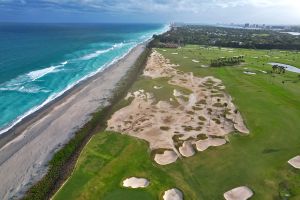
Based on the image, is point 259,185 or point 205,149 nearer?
point 259,185

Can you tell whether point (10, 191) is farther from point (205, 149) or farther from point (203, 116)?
point (203, 116)

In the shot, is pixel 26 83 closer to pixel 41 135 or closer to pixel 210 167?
pixel 41 135

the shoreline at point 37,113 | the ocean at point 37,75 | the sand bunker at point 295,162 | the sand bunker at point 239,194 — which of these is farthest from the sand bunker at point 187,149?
the ocean at point 37,75

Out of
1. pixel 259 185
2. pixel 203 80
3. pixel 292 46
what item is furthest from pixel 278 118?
pixel 292 46

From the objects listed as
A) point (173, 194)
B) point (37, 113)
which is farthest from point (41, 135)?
point (173, 194)

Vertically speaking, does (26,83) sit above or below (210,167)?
below
